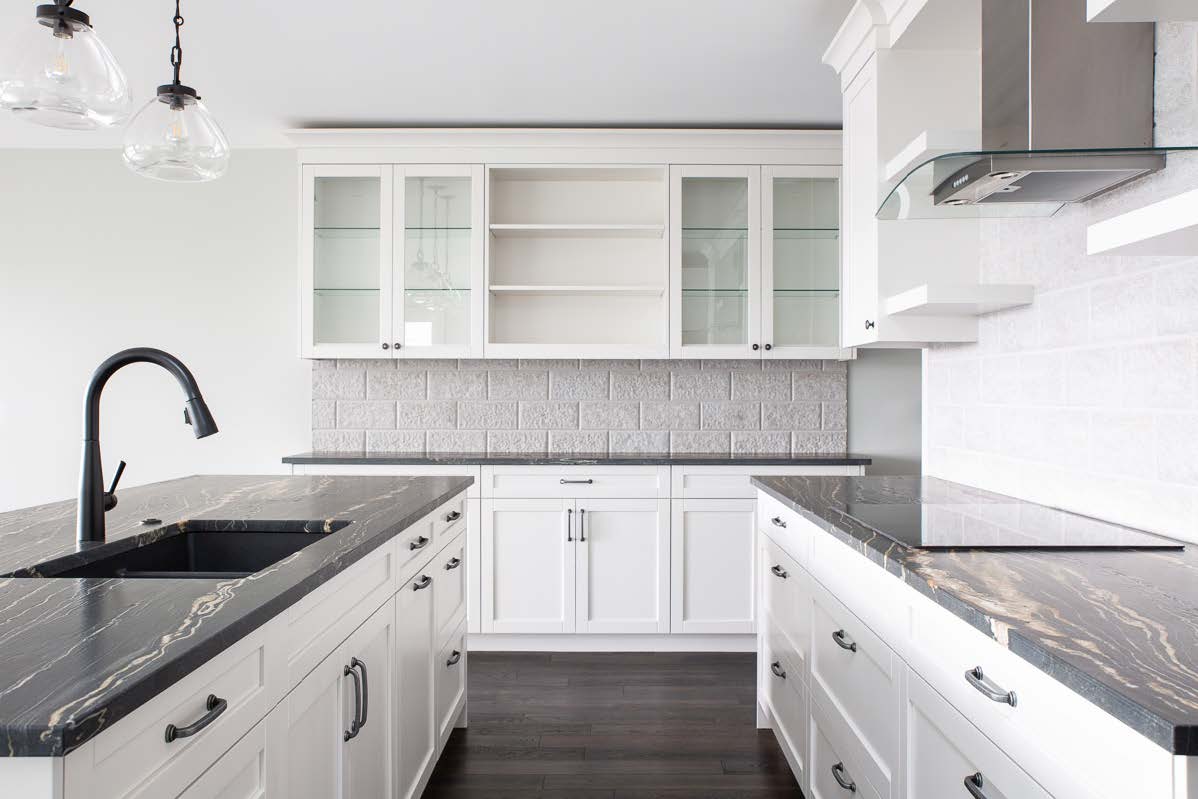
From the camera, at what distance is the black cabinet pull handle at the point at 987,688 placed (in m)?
0.92

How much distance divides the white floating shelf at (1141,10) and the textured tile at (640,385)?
2.73m

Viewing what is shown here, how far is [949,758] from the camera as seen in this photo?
43.4 inches

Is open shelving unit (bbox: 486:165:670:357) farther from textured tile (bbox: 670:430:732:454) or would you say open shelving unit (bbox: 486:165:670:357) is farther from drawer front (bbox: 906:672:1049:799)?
drawer front (bbox: 906:672:1049:799)

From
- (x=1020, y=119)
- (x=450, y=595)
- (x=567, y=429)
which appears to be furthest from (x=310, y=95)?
(x=1020, y=119)

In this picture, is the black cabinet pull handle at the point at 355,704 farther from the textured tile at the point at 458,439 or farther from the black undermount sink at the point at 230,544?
the textured tile at the point at 458,439

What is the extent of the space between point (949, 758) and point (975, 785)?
102mm

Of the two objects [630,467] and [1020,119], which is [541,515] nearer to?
[630,467]

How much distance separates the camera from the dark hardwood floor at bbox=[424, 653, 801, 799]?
7.04 feet

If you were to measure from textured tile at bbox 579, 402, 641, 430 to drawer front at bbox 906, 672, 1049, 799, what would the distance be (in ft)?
8.41

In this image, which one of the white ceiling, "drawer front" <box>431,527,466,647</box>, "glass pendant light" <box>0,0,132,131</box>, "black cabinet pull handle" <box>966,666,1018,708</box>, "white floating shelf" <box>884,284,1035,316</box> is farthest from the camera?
the white ceiling

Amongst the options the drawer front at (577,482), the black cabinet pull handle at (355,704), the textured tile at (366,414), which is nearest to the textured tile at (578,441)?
the drawer front at (577,482)

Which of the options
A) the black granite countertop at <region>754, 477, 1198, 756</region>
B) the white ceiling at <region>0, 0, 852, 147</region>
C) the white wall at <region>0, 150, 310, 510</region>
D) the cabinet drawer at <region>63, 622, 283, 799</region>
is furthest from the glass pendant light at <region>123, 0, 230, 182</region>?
the white wall at <region>0, 150, 310, 510</region>

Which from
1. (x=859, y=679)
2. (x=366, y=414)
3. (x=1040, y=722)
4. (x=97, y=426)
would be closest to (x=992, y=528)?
(x=859, y=679)

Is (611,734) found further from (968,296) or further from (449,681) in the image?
(968,296)
